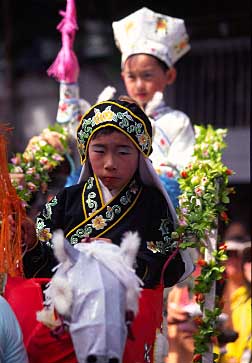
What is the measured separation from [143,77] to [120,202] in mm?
2291

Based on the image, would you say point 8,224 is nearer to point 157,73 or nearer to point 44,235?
point 44,235

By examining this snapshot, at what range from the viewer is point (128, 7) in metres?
11.6

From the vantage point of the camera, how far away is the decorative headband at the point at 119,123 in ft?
16.3

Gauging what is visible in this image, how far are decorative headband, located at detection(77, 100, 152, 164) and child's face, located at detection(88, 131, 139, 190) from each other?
0.03 meters

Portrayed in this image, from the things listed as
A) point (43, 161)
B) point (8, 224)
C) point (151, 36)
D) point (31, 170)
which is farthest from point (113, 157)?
point (151, 36)

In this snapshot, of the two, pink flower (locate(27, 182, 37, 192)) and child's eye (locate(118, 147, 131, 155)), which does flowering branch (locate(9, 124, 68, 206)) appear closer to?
pink flower (locate(27, 182, 37, 192))

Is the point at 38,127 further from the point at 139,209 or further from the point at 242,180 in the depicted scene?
the point at 139,209

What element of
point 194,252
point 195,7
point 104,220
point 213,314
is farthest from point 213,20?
point 104,220

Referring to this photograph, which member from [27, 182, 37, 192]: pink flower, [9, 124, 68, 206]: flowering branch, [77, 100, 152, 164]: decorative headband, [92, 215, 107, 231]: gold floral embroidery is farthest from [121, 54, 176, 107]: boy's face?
[92, 215, 107, 231]: gold floral embroidery

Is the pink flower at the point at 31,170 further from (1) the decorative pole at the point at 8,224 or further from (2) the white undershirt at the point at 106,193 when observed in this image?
(1) the decorative pole at the point at 8,224

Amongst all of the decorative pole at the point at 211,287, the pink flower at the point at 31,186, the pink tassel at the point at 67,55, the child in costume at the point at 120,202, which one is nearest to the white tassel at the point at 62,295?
the child in costume at the point at 120,202

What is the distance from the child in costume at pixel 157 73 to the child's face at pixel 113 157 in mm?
1745

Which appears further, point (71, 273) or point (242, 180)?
point (242, 180)

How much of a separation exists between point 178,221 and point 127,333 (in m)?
1.13
